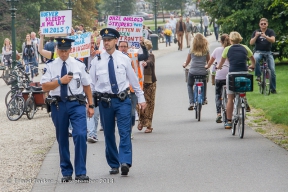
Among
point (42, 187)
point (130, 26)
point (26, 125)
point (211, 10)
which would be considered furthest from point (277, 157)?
point (211, 10)

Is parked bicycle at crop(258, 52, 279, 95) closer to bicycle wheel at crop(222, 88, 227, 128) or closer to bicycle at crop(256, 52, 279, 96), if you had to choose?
bicycle at crop(256, 52, 279, 96)

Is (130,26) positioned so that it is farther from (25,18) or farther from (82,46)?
(25,18)

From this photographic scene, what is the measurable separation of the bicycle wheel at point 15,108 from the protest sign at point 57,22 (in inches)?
135

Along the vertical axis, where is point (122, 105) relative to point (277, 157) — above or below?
above

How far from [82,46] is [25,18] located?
38.1 meters

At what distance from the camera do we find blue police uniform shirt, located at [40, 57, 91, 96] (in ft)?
31.3

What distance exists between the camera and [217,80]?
49.5ft

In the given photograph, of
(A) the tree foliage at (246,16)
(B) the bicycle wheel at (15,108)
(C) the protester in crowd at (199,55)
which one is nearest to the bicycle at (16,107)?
(B) the bicycle wheel at (15,108)

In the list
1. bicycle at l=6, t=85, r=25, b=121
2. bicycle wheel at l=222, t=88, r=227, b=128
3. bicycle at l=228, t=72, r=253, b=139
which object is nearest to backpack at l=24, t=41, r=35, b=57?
bicycle at l=6, t=85, r=25, b=121

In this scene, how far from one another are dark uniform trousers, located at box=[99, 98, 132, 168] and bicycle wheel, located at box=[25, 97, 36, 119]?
8352 mm

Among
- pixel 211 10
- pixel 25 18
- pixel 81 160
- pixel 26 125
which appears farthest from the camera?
pixel 25 18

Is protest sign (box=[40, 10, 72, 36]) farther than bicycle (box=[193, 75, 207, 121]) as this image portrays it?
No

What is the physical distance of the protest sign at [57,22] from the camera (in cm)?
1533

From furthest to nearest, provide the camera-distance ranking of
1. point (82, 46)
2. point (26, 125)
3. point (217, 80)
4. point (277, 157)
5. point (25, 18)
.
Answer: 1. point (25, 18)
2. point (26, 125)
3. point (217, 80)
4. point (82, 46)
5. point (277, 157)
